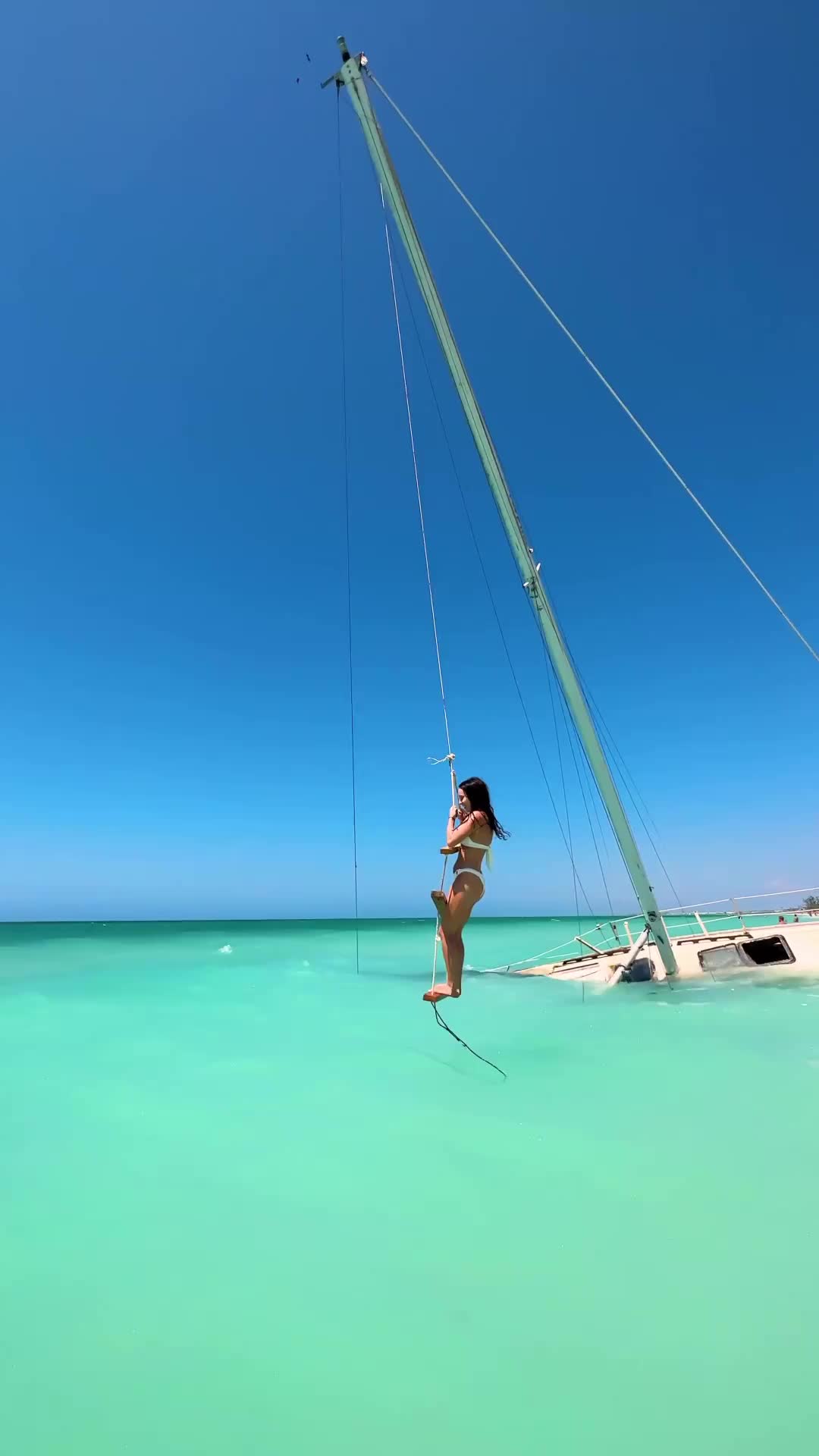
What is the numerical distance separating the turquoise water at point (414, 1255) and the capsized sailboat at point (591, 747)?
5.99 metres

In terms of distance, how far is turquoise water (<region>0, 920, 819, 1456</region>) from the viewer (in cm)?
266

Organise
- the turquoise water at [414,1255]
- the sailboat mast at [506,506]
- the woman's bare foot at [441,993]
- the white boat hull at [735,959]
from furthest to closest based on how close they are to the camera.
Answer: the white boat hull at [735,959]
the sailboat mast at [506,506]
the woman's bare foot at [441,993]
the turquoise water at [414,1255]

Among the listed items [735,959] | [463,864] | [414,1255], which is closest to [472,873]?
[463,864]

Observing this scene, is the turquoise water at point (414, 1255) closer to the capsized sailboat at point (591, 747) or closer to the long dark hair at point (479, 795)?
the long dark hair at point (479, 795)

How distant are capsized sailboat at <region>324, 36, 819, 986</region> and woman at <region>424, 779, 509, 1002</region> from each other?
565 centimetres

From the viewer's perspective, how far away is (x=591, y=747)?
43.3ft

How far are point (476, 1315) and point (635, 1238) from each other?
120cm

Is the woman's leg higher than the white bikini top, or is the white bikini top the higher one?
the white bikini top

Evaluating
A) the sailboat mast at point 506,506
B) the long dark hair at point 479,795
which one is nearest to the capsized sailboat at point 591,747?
the sailboat mast at point 506,506

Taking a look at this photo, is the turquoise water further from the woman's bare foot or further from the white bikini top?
the white bikini top

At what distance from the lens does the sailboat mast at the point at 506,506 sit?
10.4 meters

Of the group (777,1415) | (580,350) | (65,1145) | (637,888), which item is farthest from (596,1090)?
(580,350)

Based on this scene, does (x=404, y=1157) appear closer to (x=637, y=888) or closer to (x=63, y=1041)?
(x=63, y=1041)

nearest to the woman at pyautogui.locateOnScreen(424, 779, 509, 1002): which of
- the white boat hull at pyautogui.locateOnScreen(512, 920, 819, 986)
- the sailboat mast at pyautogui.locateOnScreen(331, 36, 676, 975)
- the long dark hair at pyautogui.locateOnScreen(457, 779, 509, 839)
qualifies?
the long dark hair at pyautogui.locateOnScreen(457, 779, 509, 839)
